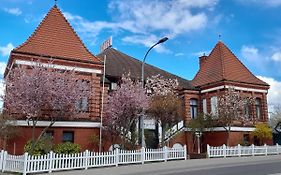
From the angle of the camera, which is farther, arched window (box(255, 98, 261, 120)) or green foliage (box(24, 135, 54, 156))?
arched window (box(255, 98, 261, 120))

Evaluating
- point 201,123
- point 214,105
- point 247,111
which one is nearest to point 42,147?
point 201,123

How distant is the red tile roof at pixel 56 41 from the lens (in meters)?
25.8

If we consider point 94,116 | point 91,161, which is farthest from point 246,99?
point 91,161

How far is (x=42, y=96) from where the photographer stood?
19484mm

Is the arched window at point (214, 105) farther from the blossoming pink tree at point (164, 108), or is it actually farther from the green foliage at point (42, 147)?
the green foliage at point (42, 147)

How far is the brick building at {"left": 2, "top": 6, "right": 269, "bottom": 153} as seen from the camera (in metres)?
25.0

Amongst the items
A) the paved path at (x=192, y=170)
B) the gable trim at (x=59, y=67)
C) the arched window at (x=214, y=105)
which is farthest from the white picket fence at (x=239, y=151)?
the gable trim at (x=59, y=67)

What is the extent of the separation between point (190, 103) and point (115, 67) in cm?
912

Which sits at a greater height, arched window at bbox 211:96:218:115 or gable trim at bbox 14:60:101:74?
gable trim at bbox 14:60:101:74

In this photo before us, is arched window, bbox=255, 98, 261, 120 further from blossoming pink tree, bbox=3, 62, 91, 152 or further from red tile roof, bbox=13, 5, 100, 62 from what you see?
blossoming pink tree, bbox=3, 62, 91, 152

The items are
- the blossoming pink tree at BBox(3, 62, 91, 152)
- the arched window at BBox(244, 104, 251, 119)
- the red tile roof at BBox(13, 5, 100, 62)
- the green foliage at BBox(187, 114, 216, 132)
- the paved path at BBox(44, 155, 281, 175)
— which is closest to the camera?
the paved path at BBox(44, 155, 281, 175)

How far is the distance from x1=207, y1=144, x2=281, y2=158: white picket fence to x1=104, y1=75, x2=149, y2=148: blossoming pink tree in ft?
23.2

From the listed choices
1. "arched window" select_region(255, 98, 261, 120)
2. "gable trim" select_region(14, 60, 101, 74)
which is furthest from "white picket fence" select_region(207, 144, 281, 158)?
"gable trim" select_region(14, 60, 101, 74)

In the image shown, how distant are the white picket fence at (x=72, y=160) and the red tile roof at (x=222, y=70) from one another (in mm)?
13024
